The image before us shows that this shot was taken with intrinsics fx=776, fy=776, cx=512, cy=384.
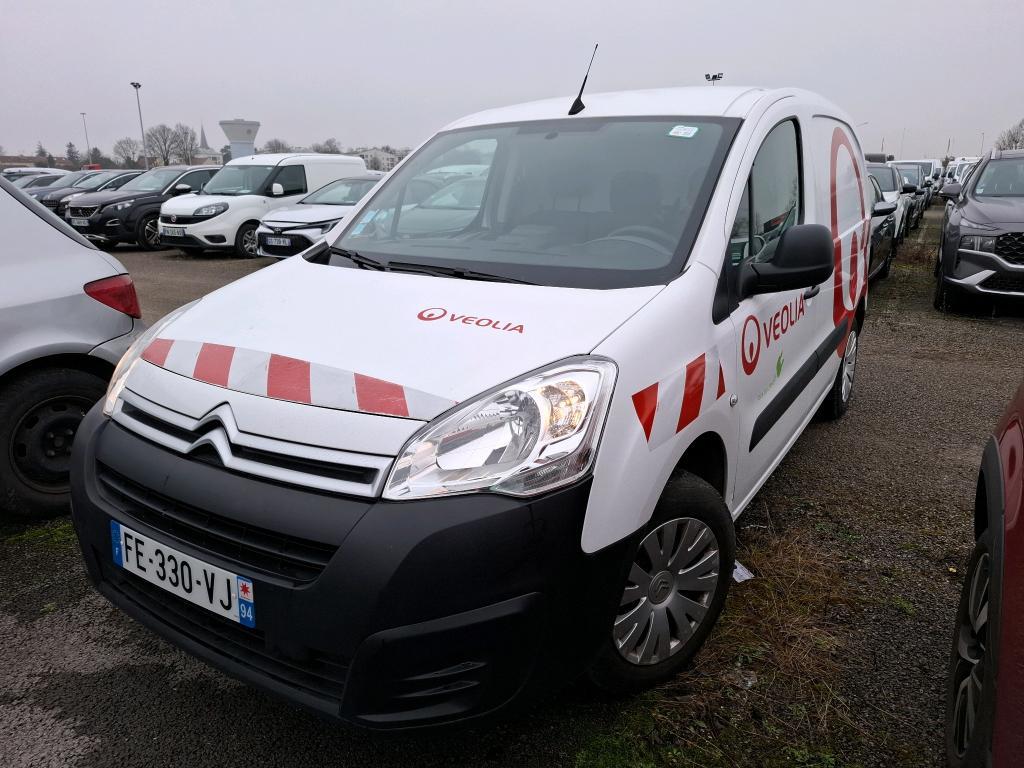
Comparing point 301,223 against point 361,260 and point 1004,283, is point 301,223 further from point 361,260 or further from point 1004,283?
point 361,260

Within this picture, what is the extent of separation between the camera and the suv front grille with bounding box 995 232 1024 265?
7.12m

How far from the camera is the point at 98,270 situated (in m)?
3.36

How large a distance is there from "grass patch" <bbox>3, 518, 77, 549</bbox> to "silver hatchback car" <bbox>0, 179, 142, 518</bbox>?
59 mm

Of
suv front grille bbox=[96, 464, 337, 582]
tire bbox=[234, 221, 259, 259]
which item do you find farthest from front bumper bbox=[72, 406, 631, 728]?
tire bbox=[234, 221, 259, 259]

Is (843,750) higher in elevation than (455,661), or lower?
lower

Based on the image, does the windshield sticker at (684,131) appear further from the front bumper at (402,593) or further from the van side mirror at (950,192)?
the van side mirror at (950,192)

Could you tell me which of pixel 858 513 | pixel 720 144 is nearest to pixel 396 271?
pixel 720 144

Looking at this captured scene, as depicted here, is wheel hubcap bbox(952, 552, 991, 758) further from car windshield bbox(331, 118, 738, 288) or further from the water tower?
the water tower

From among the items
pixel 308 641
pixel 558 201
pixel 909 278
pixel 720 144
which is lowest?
pixel 909 278

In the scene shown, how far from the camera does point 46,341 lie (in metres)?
3.15

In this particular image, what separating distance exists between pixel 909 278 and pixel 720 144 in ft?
30.3

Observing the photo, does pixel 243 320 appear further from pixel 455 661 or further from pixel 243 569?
pixel 455 661

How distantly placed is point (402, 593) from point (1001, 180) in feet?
29.1

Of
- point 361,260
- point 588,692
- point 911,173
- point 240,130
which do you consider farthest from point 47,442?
point 240,130
